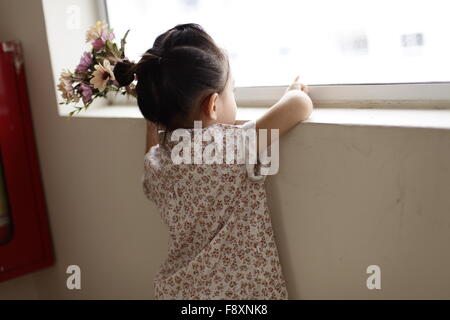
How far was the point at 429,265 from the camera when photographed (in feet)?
3.07

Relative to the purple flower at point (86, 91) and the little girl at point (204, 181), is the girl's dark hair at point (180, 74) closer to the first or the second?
the little girl at point (204, 181)

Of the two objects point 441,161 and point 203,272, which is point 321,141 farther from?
point 203,272

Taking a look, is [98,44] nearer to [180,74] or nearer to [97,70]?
[97,70]

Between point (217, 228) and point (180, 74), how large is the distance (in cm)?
36

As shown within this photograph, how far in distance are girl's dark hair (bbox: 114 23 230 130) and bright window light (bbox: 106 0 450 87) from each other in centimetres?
29

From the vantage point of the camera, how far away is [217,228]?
1098 millimetres

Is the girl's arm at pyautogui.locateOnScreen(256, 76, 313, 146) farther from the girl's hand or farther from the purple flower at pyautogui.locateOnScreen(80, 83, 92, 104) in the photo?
the purple flower at pyautogui.locateOnScreen(80, 83, 92, 104)

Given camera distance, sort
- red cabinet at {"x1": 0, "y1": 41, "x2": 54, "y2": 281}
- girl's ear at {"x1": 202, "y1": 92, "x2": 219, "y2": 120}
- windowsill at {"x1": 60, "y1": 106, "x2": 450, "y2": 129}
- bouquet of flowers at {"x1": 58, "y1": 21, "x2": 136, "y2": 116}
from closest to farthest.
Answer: windowsill at {"x1": 60, "y1": 106, "x2": 450, "y2": 129}, girl's ear at {"x1": 202, "y1": 92, "x2": 219, "y2": 120}, bouquet of flowers at {"x1": 58, "y1": 21, "x2": 136, "y2": 116}, red cabinet at {"x1": 0, "y1": 41, "x2": 54, "y2": 281}

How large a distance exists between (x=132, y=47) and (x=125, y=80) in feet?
1.80

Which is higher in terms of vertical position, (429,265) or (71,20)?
(71,20)

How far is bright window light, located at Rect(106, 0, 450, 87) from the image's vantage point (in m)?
1.06

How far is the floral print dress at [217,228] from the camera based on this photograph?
1.06 meters

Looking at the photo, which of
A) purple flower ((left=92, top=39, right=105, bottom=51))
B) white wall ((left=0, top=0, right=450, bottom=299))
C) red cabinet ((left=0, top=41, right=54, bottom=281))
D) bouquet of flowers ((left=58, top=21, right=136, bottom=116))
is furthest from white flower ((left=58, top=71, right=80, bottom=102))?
red cabinet ((left=0, top=41, right=54, bottom=281))

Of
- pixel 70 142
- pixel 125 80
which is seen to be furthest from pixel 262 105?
pixel 70 142
